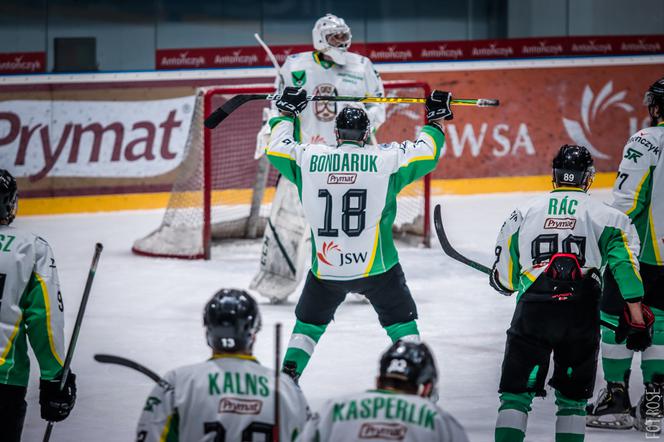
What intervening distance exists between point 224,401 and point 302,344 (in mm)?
1961

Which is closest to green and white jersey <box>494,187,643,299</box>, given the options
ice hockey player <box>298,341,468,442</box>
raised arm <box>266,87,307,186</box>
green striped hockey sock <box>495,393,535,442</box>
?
green striped hockey sock <box>495,393,535,442</box>

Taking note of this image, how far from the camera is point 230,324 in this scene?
3.17m

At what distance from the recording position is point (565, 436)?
4.33m

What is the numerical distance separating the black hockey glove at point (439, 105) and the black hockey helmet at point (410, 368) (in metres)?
2.15

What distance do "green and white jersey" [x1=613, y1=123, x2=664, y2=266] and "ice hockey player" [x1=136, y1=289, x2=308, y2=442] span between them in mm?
2413

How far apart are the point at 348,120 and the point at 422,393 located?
2.18m

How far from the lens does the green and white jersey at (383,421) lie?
286 cm

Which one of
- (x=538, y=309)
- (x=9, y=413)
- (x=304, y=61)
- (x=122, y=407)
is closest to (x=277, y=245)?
(x=304, y=61)

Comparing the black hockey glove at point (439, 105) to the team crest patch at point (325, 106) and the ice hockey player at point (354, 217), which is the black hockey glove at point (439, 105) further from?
the team crest patch at point (325, 106)

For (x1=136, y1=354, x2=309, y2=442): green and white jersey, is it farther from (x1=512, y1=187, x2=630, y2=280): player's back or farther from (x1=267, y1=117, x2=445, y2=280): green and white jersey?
(x1=267, y1=117, x2=445, y2=280): green and white jersey

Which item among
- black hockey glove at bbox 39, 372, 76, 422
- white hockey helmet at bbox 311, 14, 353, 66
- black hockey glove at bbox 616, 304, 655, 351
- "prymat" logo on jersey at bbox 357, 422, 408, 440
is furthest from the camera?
white hockey helmet at bbox 311, 14, 353, 66

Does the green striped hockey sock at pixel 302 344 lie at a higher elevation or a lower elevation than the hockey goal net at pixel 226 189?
lower

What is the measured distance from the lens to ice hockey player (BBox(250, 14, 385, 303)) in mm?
7473

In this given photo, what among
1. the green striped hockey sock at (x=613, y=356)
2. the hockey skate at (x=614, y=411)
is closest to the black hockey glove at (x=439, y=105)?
the green striped hockey sock at (x=613, y=356)
